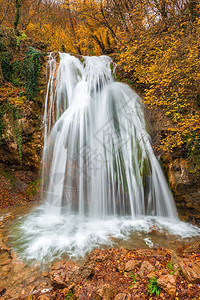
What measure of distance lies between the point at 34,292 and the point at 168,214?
451 centimetres

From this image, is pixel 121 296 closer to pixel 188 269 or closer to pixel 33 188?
pixel 188 269

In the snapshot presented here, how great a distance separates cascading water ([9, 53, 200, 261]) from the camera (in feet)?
15.2

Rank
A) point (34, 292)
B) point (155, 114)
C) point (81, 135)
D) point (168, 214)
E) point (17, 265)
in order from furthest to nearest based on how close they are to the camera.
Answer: point (155, 114) → point (81, 135) → point (168, 214) → point (17, 265) → point (34, 292)

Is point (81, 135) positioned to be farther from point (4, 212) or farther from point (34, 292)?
point (34, 292)

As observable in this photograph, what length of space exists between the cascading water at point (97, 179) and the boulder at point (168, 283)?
237 centimetres

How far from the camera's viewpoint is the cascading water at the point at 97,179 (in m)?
4.63

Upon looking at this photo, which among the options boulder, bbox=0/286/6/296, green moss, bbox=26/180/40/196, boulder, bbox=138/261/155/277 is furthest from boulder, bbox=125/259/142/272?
green moss, bbox=26/180/40/196

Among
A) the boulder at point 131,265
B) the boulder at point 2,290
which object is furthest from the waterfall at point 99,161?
the boulder at point 2,290

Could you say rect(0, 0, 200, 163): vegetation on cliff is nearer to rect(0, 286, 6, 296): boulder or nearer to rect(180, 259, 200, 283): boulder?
rect(180, 259, 200, 283): boulder

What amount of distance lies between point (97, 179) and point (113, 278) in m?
3.58

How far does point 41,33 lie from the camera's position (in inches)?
531

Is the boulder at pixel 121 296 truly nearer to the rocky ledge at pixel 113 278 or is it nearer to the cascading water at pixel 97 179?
the rocky ledge at pixel 113 278

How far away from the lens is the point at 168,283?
1772 mm

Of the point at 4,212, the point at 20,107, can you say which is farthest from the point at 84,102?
the point at 4,212
